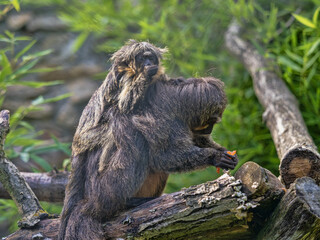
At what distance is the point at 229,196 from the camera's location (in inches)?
78.9

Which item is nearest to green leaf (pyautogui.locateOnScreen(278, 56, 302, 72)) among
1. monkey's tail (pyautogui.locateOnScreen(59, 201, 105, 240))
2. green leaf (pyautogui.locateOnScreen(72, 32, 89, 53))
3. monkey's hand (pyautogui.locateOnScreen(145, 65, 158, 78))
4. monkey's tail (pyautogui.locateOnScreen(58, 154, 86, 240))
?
monkey's hand (pyautogui.locateOnScreen(145, 65, 158, 78))

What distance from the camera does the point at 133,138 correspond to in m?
2.39

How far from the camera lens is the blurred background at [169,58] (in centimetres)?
378

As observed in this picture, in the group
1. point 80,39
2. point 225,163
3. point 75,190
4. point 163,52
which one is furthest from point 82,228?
point 80,39

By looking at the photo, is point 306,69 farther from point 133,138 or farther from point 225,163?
point 133,138

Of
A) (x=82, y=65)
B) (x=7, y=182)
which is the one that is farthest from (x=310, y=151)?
(x=82, y=65)

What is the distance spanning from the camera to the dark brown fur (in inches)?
92.0

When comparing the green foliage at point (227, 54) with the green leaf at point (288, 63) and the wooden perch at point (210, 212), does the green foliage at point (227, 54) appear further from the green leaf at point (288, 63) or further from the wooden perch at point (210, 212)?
the wooden perch at point (210, 212)

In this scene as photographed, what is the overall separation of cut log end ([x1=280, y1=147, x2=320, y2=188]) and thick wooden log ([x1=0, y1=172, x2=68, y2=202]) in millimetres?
1722

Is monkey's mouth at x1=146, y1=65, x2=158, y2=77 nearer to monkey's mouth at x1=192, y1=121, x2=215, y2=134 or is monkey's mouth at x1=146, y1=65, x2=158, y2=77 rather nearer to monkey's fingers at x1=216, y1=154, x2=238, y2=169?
monkey's mouth at x1=192, y1=121, x2=215, y2=134

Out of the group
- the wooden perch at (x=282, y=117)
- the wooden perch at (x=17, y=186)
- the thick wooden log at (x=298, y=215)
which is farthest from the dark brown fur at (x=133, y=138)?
the thick wooden log at (x=298, y=215)

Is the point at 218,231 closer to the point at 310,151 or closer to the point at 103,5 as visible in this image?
the point at 310,151

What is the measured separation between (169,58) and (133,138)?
3.08 ft

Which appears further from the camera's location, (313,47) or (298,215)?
(313,47)
